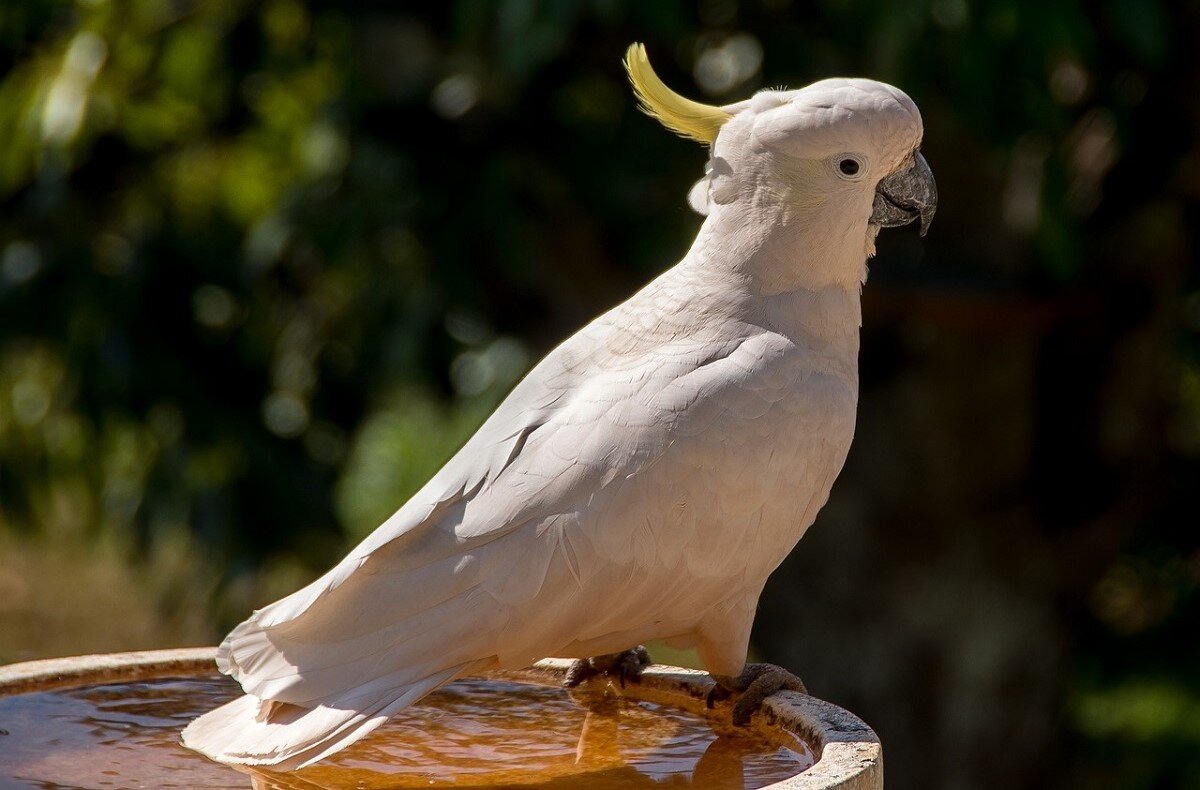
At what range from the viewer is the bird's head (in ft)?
6.46

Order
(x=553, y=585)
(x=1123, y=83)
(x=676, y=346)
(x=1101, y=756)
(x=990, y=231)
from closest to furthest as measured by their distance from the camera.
Result: (x=553, y=585)
(x=676, y=346)
(x=1123, y=83)
(x=990, y=231)
(x=1101, y=756)

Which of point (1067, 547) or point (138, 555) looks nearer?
point (138, 555)

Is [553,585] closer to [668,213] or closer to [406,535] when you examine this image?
[406,535]

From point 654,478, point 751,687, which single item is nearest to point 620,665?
point 751,687

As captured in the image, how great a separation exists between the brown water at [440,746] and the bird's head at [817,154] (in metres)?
0.76

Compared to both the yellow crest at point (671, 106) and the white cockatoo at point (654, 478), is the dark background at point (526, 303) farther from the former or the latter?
the white cockatoo at point (654, 478)

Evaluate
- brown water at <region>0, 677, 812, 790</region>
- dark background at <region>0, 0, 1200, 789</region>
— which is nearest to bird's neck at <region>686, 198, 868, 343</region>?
brown water at <region>0, 677, 812, 790</region>

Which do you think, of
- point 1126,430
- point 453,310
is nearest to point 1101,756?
point 1126,430

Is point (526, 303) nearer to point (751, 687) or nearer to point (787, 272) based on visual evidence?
point (787, 272)

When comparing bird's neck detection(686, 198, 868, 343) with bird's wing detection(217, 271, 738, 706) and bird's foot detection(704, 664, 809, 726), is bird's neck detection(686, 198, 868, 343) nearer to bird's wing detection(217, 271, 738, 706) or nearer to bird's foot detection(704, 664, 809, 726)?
bird's wing detection(217, 271, 738, 706)

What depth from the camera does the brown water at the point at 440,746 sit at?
179 cm

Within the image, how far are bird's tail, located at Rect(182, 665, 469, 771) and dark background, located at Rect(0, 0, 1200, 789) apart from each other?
201 centimetres

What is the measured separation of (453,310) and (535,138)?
55 centimetres

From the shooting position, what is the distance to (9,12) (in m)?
3.97
